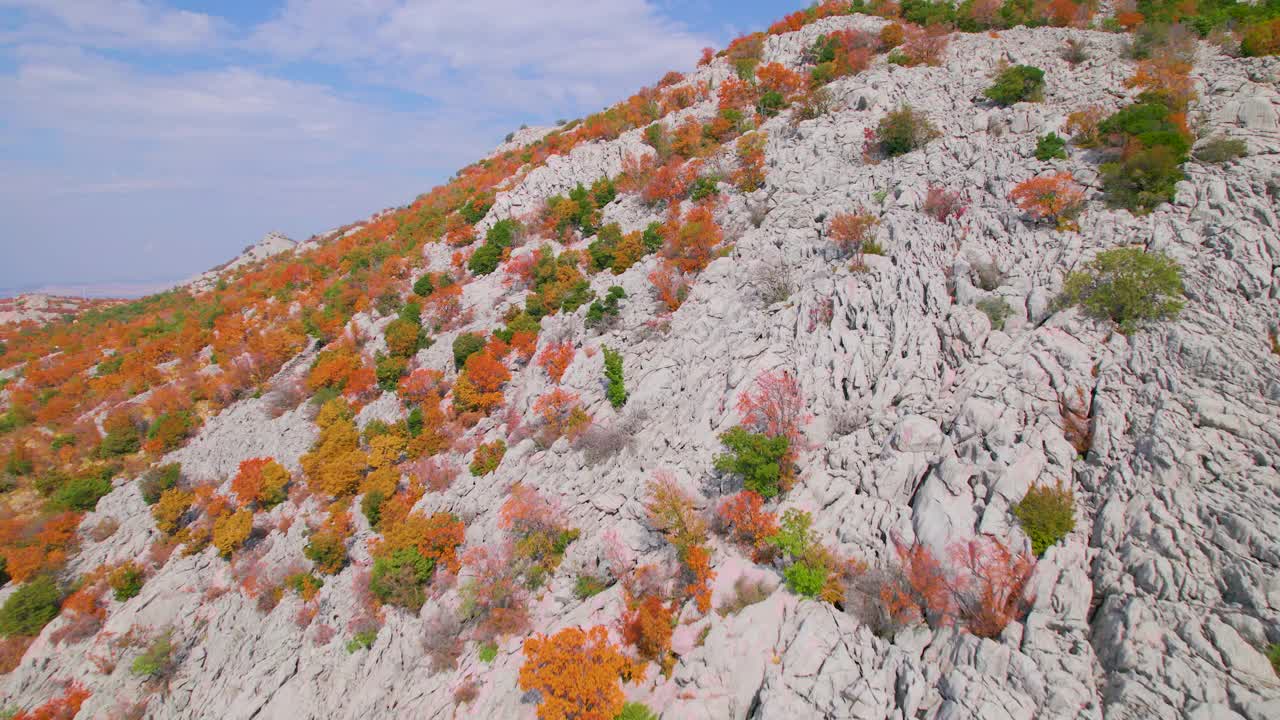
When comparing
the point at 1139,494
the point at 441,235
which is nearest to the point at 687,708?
the point at 1139,494

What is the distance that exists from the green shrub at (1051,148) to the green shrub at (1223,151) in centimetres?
380

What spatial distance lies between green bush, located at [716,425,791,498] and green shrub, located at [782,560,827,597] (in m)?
2.38

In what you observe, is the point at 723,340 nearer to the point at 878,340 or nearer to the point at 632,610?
the point at 878,340

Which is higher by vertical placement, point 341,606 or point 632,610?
point 632,610

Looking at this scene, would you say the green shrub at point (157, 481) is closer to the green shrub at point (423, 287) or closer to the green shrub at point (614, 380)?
the green shrub at point (423, 287)

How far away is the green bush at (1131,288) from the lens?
1195cm

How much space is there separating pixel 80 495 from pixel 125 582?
26.1 ft

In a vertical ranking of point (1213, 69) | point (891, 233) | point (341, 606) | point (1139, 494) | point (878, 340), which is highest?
point (1213, 69)

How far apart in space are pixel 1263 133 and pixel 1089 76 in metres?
8.79

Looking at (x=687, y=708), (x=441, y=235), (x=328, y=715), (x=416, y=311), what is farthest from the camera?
(x=441, y=235)

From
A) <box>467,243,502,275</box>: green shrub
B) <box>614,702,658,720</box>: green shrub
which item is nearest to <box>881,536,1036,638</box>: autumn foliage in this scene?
<box>614,702,658,720</box>: green shrub

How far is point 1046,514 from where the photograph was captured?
1004 cm

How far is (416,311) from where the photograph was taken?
30094mm

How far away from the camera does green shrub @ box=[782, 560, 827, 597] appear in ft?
37.3
